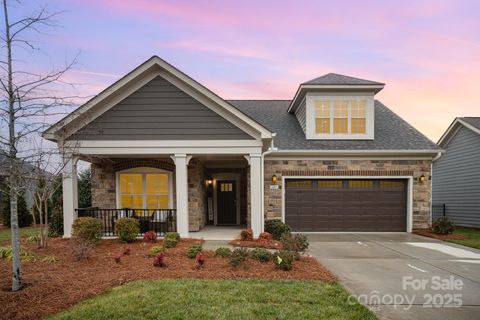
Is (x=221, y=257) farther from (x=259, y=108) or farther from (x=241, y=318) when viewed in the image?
(x=259, y=108)

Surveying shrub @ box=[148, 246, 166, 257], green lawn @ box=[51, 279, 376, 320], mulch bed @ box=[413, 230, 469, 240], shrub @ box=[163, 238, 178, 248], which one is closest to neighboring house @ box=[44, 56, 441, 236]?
mulch bed @ box=[413, 230, 469, 240]

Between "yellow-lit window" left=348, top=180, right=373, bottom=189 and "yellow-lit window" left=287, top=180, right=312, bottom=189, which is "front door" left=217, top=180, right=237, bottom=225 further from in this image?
"yellow-lit window" left=348, top=180, right=373, bottom=189

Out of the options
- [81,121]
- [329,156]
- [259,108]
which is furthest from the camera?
[259,108]

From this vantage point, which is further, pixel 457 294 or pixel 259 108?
pixel 259 108

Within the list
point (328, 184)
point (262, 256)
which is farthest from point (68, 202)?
point (328, 184)

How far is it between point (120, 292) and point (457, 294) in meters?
5.57

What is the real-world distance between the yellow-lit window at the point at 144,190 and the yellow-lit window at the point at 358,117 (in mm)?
8075

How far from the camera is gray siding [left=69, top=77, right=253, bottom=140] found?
29.3 ft

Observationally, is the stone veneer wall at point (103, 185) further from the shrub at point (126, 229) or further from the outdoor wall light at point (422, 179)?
the outdoor wall light at point (422, 179)

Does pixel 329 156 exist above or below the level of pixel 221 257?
above

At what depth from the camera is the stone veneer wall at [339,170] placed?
36.8 ft

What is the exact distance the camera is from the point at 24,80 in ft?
15.1

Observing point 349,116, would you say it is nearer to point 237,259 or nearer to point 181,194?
point 181,194

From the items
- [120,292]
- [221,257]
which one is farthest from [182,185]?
[120,292]
